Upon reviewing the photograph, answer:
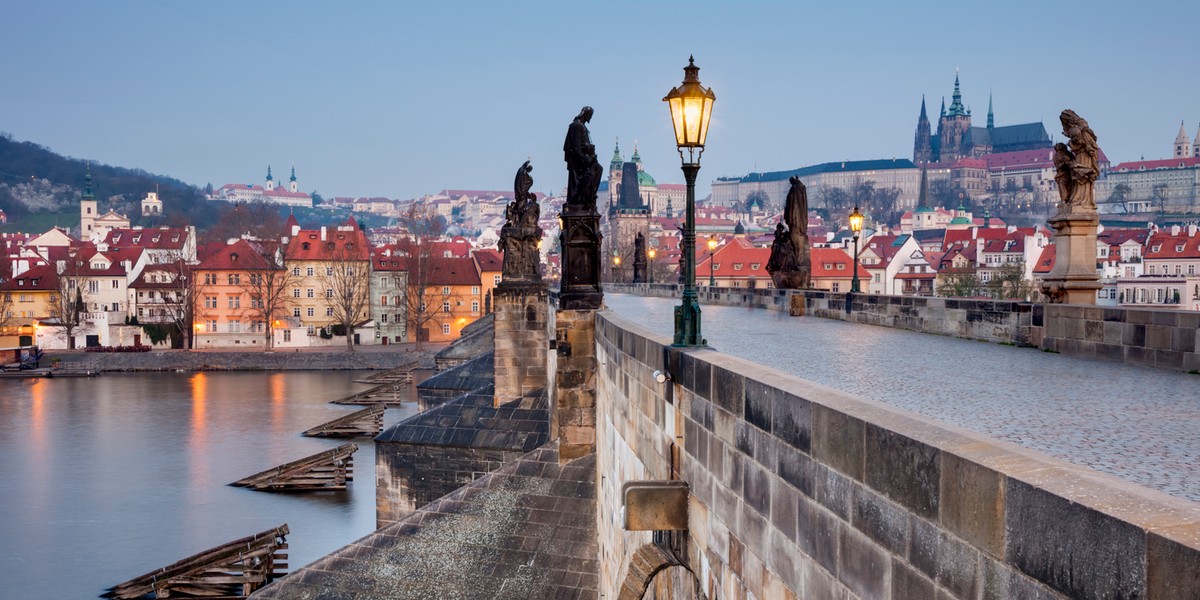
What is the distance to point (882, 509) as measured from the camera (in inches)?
132

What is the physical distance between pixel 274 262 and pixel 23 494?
52.5m

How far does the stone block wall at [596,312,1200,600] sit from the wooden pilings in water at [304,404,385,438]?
37.4m

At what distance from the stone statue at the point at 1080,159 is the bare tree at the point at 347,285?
65416 millimetres

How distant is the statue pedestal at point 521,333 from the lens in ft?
77.3

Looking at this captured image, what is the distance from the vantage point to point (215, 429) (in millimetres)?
43781

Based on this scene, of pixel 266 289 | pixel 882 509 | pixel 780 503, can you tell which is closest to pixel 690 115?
pixel 780 503

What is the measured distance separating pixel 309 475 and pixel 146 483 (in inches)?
214

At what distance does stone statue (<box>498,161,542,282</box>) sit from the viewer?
24.4 m

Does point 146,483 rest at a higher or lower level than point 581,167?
lower

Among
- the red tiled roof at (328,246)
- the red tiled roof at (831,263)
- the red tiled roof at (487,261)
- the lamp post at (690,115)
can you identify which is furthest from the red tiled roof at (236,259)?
the lamp post at (690,115)

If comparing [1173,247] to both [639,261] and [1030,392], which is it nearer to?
[639,261]

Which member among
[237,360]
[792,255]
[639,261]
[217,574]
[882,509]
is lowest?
[217,574]

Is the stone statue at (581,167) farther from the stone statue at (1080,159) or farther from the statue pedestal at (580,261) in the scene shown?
the stone statue at (1080,159)

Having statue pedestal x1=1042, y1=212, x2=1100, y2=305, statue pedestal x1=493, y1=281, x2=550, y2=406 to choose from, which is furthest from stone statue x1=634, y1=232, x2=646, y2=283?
statue pedestal x1=1042, y1=212, x2=1100, y2=305
